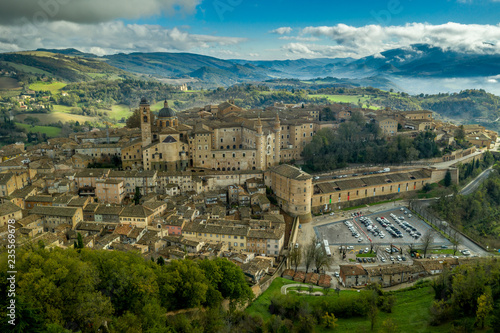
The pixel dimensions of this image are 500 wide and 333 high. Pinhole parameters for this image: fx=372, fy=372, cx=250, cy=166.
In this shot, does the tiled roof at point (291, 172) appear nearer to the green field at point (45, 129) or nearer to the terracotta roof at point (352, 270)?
the terracotta roof at point (352, 270)

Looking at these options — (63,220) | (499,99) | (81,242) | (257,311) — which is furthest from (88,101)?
(499,99)

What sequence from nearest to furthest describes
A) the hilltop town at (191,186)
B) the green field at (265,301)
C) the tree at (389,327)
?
the tree at (389,327)
the green field at (265,301)
the hilltop town at (191,186)

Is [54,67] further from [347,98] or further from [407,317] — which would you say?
[407,317]

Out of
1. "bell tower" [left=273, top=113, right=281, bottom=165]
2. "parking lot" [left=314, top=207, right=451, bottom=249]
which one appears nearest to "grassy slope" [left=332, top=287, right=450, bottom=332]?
"parking lot" [left=314, top=207, right=451, bottom=249]

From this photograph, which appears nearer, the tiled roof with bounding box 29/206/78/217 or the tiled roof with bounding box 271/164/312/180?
the tiled roof with bounding box 29/206/78/217

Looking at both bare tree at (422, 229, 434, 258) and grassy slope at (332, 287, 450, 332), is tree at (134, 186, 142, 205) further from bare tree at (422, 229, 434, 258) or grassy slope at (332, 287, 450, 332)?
bare tree at (422, 229, 434, 258)

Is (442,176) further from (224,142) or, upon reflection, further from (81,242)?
(81,242)

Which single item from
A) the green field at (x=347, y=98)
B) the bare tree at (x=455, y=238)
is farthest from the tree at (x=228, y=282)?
the green field at (x=347, y=98)
